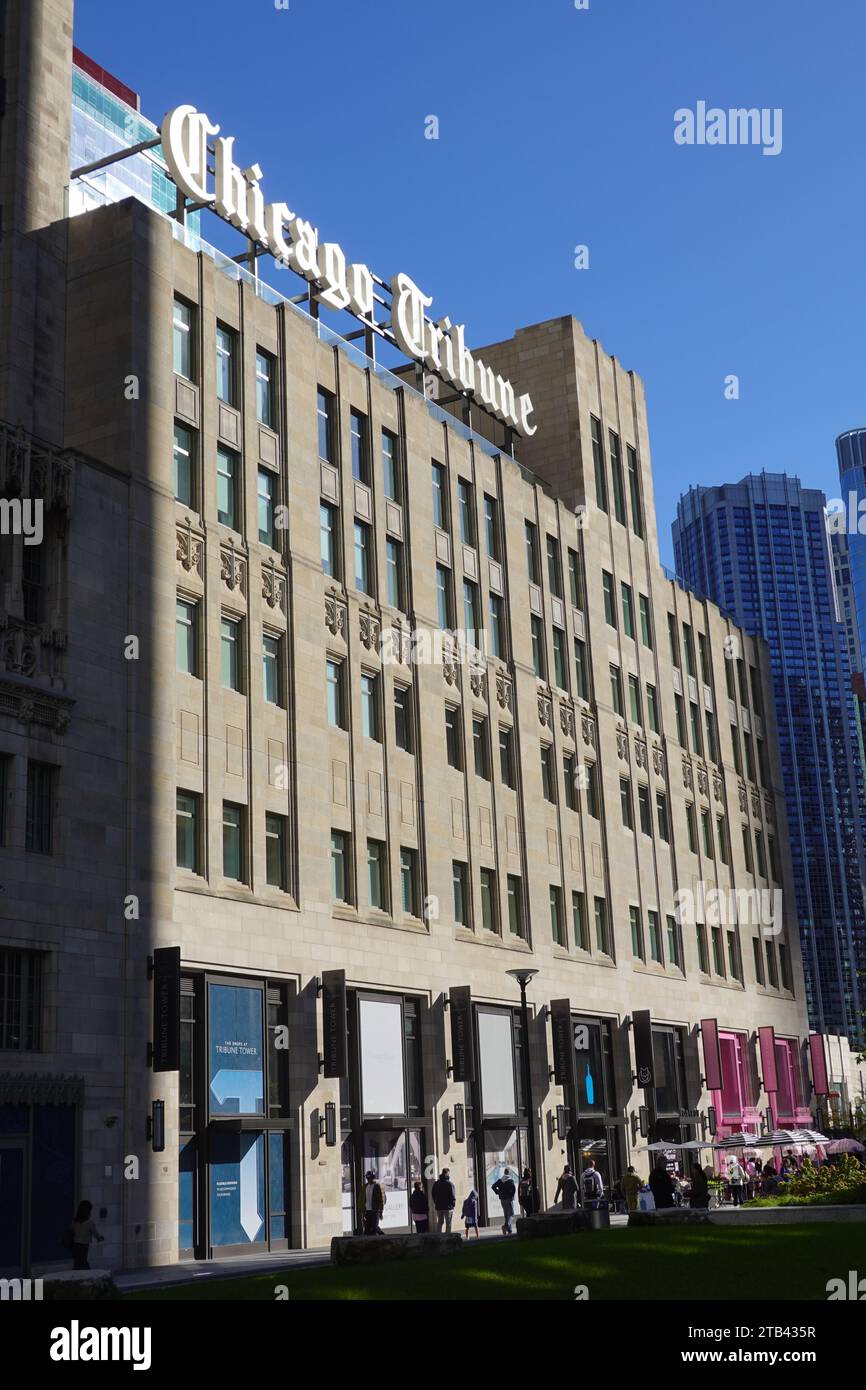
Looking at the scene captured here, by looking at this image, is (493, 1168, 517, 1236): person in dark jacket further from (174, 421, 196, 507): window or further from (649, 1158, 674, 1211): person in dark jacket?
(174, 421, 196, 507): window

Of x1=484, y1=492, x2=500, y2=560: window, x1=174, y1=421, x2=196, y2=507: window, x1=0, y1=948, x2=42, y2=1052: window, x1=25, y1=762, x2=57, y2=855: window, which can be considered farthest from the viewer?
x1=484, y1=492, x2=500, y2=560: window

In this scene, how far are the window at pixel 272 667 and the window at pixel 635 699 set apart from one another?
85.8 ft

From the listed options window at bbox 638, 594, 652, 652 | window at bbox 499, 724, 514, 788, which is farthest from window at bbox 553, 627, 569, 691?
window at bbox 638, 594, 652, 652

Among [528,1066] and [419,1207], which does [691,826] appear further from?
[419,1207]

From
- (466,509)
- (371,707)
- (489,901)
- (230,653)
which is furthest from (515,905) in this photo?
(230,653)

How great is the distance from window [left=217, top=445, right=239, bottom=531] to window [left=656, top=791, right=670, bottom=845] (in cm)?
3048

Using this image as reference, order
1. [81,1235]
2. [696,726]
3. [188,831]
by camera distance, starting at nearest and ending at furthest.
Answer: [81,1235]
[188,831]
[696,726]

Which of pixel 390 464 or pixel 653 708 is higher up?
pixel 390 464

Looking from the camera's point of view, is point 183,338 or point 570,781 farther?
point 570,781

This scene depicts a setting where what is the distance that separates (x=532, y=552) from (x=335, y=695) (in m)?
17.0

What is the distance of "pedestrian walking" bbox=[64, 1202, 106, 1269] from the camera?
2994 centimetres

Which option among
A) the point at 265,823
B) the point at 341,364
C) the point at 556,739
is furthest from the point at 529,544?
the point at 265,823

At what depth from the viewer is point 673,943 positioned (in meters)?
66.3
